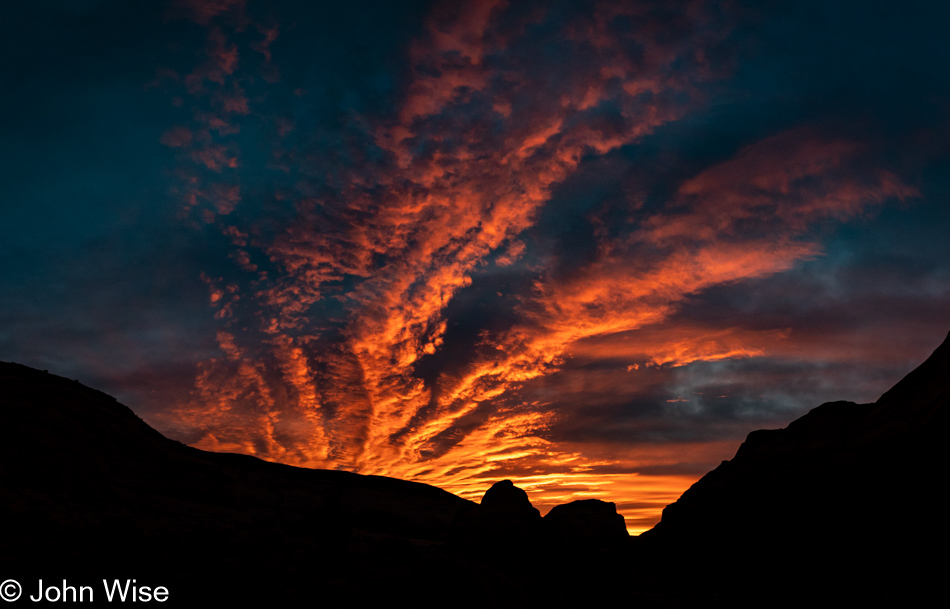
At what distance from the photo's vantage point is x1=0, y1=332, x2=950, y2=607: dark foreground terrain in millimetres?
17031

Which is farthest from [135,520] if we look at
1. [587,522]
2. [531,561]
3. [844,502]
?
[587,522]

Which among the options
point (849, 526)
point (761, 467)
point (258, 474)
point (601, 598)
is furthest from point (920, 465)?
point (258, 474)

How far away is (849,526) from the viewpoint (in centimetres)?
1981

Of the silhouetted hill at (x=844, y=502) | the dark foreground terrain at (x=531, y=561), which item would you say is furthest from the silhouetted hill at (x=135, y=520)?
the silhouetted hill at (x=844, y=502)

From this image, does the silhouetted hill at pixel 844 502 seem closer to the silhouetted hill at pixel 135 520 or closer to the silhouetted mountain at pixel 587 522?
the silhouetted hill at pixel 135 520

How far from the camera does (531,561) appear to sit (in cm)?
4278

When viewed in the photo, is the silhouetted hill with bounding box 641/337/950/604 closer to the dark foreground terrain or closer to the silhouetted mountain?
the dark foreground terrain

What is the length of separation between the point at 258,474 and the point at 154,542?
6521 centimetres

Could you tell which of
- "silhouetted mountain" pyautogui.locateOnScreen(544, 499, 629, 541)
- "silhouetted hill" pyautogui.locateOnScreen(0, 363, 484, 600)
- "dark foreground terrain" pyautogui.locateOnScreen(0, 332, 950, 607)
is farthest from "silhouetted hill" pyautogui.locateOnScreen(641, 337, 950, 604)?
"silhouetted mountain" pyautogui.locateOnScreen(544, 499, 629, 541)

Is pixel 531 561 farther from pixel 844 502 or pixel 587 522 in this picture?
pixel 844 502

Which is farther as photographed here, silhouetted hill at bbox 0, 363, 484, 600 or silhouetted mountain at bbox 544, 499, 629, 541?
silhouetted mountain at bbox 544, 499, 629, 541

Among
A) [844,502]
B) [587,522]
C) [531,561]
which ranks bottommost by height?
[531,561]

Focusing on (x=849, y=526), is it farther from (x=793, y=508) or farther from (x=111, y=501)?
(x=111, y=501)

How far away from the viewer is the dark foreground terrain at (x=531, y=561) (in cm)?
1703
